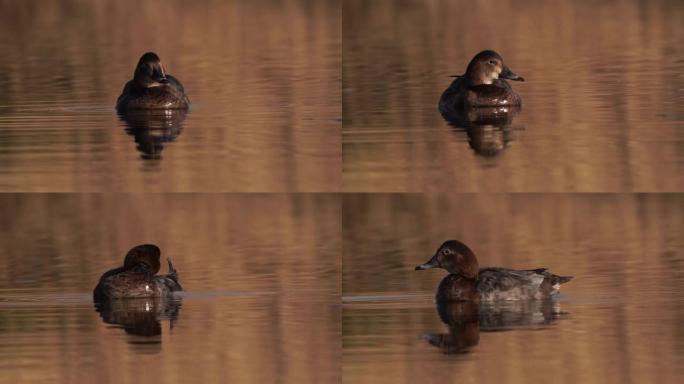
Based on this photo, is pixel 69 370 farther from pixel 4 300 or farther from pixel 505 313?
pixel 505 313

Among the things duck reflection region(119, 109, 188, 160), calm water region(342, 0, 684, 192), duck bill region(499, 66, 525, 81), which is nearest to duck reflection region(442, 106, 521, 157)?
calm water region(342, 0, 684, 192)

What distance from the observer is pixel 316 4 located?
2948cm

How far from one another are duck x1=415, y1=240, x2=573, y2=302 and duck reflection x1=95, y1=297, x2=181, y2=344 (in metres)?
2.08

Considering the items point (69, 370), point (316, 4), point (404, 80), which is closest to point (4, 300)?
point (69, 370)

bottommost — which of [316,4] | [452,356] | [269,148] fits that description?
[452,356]

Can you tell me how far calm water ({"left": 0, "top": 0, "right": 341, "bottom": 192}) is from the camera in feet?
52.4

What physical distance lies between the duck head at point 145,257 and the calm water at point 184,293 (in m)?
0.30

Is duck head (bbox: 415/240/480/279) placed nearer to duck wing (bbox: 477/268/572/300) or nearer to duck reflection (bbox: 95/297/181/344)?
duck wing (bbox: 477/268/572/300)

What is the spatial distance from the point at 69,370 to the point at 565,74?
32.2 ft

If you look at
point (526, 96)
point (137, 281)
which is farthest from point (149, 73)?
point (137, 281)

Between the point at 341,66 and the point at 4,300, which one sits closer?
the point at 4,300

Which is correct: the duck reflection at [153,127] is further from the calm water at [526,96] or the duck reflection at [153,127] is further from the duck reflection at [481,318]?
the duck reflection at [481,318]

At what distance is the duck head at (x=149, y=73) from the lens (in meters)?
19.4

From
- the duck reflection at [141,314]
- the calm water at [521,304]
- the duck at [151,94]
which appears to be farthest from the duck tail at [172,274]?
the duck at [151,94]
